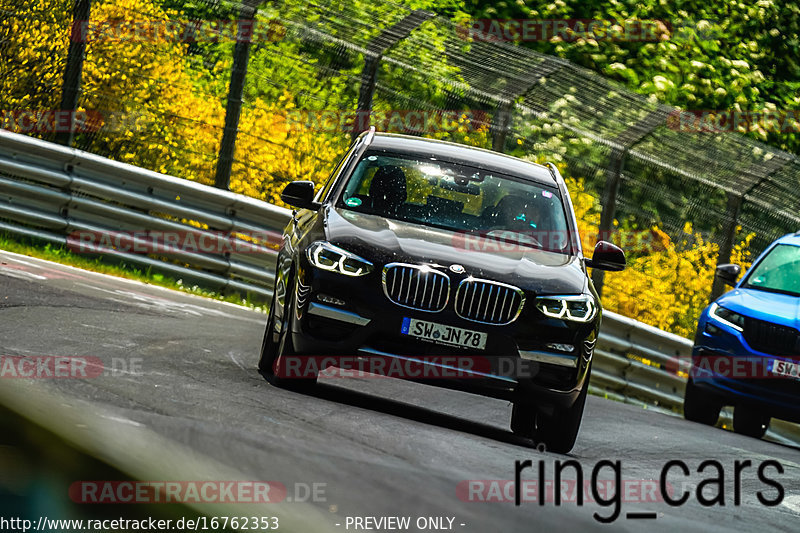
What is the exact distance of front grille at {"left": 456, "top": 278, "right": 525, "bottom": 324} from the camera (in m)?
7.04

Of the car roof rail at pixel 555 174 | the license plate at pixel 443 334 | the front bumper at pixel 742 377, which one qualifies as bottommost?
the front bumper at pixel 742 377

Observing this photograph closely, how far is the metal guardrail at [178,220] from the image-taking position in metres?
13.0

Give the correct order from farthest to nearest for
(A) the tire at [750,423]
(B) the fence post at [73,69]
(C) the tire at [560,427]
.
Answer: (B) the fence post at [73,69], (A) the tire at [750,423], (C) the tire at [560,427]

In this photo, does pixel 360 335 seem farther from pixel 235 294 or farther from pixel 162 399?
pixel 235 294

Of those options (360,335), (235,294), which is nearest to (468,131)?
(235,294)

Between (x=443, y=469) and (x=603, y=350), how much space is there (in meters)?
8.29

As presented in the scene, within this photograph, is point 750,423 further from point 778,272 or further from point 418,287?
point 418,287

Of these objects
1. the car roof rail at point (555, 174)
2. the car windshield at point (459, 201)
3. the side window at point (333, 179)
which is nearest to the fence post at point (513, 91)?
the car roof rail at point (555, 174)

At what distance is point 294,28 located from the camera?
1432 cm

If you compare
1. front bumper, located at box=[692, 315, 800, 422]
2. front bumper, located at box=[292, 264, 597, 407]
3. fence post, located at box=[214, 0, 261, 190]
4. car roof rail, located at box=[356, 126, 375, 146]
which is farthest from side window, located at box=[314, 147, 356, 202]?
fence post, located at box=[214, 0, 261, 190]

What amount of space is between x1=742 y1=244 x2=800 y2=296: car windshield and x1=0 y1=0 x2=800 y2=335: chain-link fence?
1.97 metres

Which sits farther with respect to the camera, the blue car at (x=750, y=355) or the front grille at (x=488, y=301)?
the blue car at (x=750, y=355)

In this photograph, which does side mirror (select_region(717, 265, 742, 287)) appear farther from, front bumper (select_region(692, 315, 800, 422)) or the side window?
the side window

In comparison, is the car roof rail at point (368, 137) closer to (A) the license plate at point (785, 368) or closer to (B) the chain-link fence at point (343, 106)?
(A) the license plate at point (785, 368)
